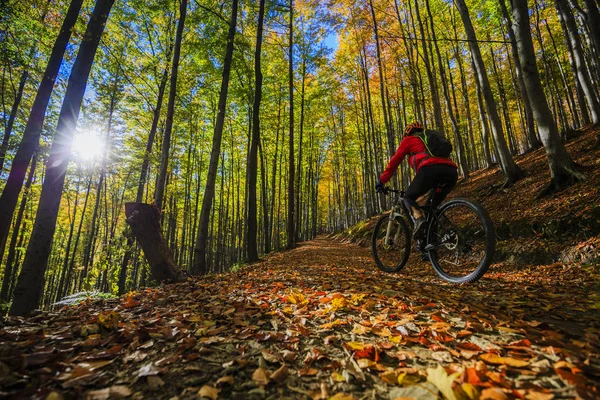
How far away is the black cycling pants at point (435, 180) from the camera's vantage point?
11.4ft

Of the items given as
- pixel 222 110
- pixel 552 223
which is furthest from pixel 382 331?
pixel 222 110

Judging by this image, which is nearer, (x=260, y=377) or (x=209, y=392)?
(x=209, y=392)

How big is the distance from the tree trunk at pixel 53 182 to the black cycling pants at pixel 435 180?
5.57 m

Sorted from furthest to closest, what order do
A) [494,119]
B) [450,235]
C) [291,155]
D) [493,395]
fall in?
[291,155] → [494,119] → [450,235] → [493,395]

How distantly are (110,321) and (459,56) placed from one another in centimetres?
2139

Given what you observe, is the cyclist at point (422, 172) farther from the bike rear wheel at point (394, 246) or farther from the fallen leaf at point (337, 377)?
the fallen leaf at point (337, 377)

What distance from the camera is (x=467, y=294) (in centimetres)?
284

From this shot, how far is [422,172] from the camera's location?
358 cm

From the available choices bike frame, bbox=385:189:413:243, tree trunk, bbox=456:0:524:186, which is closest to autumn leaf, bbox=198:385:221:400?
bike frame, bbox=385:189:413:243

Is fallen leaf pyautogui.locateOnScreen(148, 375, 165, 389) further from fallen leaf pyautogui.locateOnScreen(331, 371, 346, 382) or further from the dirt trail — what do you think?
fallen leaf pyautogui.locateOnScreen(331, 371, 346, 382)

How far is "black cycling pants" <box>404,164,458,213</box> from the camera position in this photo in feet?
11.4

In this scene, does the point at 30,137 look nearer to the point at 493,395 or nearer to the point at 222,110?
the point at 222,110

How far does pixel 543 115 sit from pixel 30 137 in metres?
10.3

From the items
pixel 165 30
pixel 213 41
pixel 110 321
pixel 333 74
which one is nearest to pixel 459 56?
pixel 333 74
